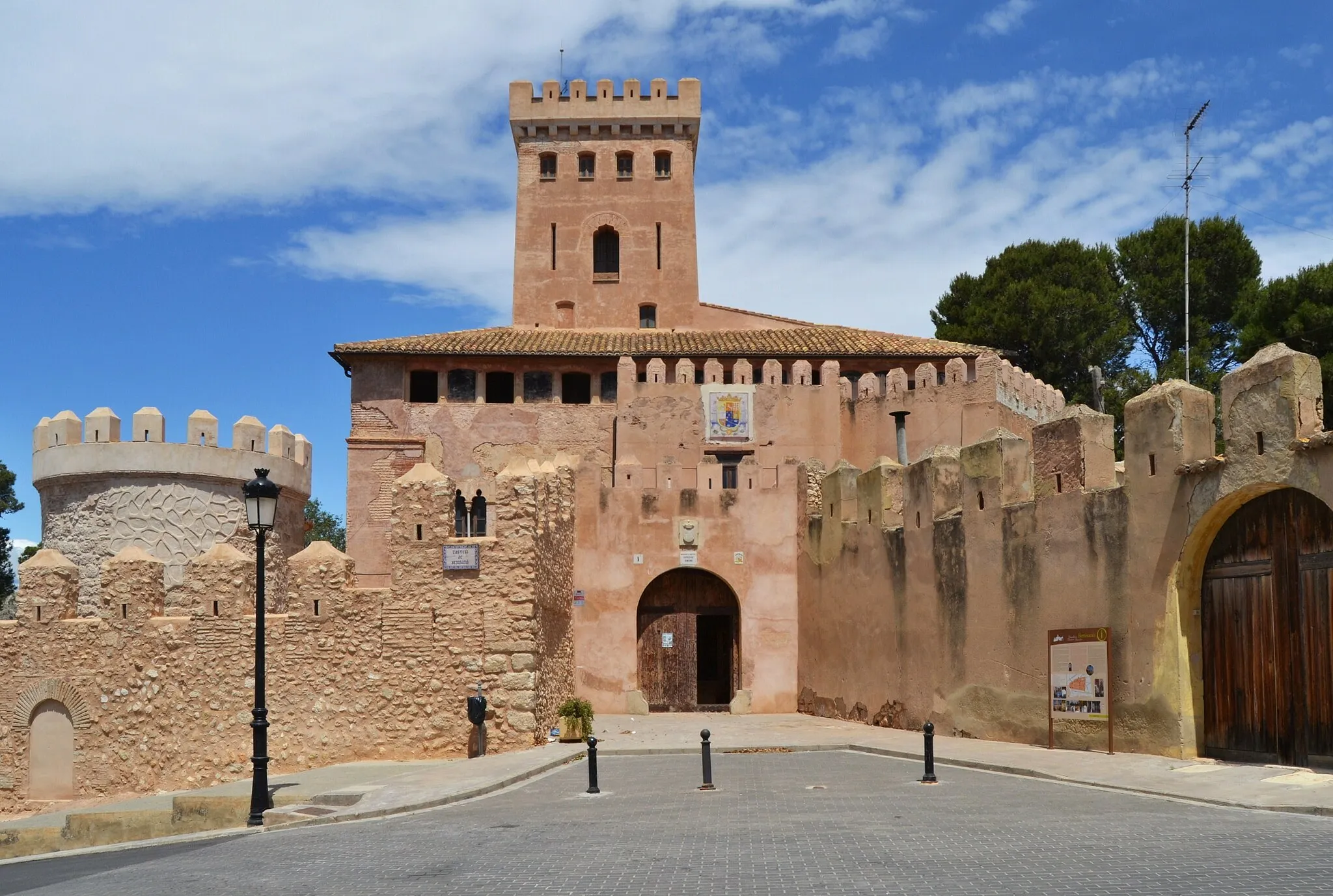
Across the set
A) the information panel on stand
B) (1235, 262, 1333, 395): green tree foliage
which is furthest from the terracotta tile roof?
the information panel on stand

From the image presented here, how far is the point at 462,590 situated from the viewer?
18.9 metres

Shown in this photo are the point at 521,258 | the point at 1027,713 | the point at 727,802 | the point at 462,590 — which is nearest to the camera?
the point at 727,802

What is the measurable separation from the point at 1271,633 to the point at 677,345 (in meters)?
21.2

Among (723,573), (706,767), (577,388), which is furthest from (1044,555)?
(577,388)

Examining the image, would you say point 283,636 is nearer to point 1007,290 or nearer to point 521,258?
point 521,258

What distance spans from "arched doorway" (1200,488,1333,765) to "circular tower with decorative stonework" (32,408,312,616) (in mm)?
16679

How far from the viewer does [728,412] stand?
2964 cm

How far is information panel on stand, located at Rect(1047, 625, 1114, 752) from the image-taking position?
52.2ft

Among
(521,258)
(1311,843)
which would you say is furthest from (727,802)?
(521,258)

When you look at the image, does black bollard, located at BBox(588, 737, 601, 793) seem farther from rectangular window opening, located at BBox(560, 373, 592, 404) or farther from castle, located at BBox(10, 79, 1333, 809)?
rectangular window opening, located at BBox(560, 373, 592, 404)

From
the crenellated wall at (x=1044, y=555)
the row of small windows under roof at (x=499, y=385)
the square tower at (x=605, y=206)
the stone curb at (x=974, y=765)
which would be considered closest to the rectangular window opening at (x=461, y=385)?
the row of small windows under roof at (x=499, y=385)

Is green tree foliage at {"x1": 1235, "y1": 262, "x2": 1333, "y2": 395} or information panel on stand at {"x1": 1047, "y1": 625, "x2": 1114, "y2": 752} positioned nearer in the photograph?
information panel on stand at {"x1": 1047, "y1": 625, "x2": 1114, "y2": 752}

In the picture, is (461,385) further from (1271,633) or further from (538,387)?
(1271,633)

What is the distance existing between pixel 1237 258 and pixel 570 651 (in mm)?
29770
